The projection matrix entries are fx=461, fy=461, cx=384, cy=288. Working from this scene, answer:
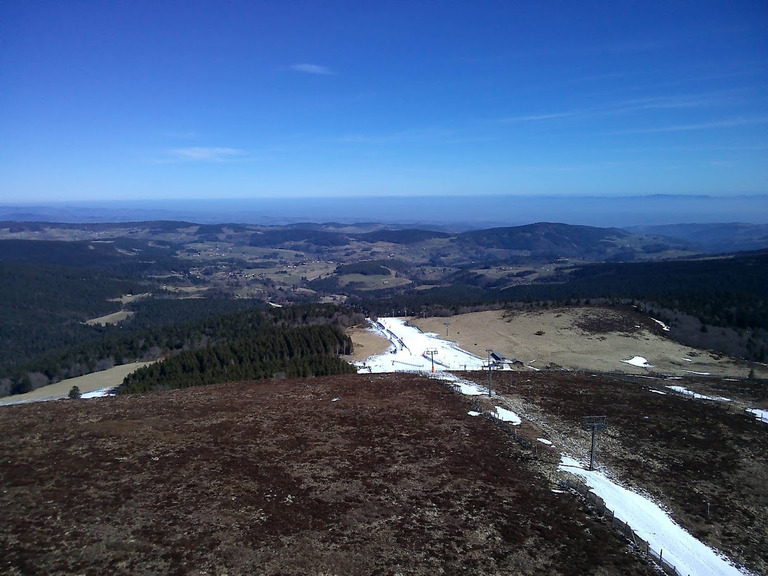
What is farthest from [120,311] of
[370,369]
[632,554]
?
[632,554]

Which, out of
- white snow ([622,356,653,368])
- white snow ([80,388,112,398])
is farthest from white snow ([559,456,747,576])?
white snow ([80,388,112,398])

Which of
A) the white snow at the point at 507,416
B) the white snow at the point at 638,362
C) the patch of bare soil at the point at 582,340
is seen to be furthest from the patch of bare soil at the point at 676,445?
the patch of bare soil at the point at 582,340

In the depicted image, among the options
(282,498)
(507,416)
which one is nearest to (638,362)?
(507,416)

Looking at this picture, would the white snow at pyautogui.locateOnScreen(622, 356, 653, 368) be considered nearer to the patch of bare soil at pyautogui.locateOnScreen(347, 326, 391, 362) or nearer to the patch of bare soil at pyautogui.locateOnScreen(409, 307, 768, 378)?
the patch of bare soil at pyautogui.locateOnScreen(409, 307, 768, 378)

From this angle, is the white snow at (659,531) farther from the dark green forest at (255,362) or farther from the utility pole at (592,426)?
the dark green forest at (255,362)

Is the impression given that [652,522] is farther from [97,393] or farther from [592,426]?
[97,393]

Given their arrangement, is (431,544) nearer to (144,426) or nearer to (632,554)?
(632,554)
